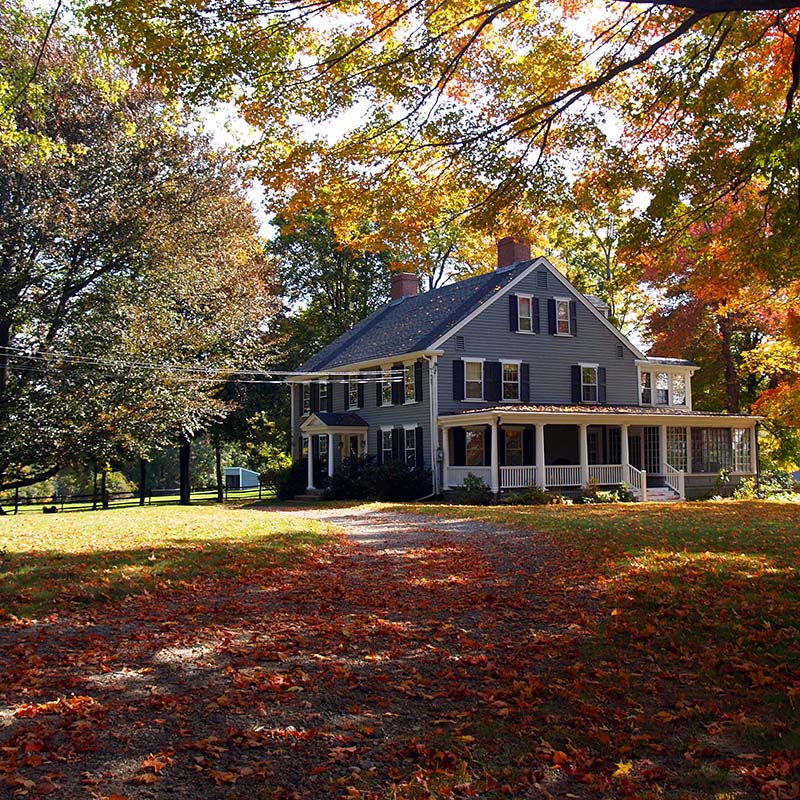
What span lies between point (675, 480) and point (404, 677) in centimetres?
2841

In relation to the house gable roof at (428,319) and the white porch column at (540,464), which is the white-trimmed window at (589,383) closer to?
the house gable roof at (428,319)

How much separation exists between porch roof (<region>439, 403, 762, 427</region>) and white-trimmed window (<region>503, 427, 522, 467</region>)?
3.35 ft

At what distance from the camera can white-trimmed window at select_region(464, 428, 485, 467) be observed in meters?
30.0

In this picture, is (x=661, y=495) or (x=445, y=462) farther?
(x=661, y=495)

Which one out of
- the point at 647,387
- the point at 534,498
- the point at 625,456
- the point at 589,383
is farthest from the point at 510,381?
the point at 647,387

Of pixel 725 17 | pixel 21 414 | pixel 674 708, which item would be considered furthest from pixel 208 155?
pixel 674 708

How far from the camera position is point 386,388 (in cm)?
3338

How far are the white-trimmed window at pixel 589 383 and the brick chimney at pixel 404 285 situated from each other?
32.3ft

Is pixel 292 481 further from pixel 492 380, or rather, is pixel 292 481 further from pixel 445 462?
pixel 492 380

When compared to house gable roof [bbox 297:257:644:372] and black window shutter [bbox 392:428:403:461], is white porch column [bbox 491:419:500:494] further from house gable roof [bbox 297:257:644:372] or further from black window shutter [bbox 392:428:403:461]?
black window shutter [bbox 392:428:403:461]

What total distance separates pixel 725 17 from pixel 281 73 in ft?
17.3

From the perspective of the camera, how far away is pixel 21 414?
24359 millimetres

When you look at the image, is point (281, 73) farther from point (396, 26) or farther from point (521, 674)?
point (521, 674)

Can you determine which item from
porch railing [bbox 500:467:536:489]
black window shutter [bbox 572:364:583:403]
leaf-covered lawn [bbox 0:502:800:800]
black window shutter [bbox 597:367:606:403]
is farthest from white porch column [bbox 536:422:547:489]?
leaf-covered lawn [bbox 0:502:800:800]
